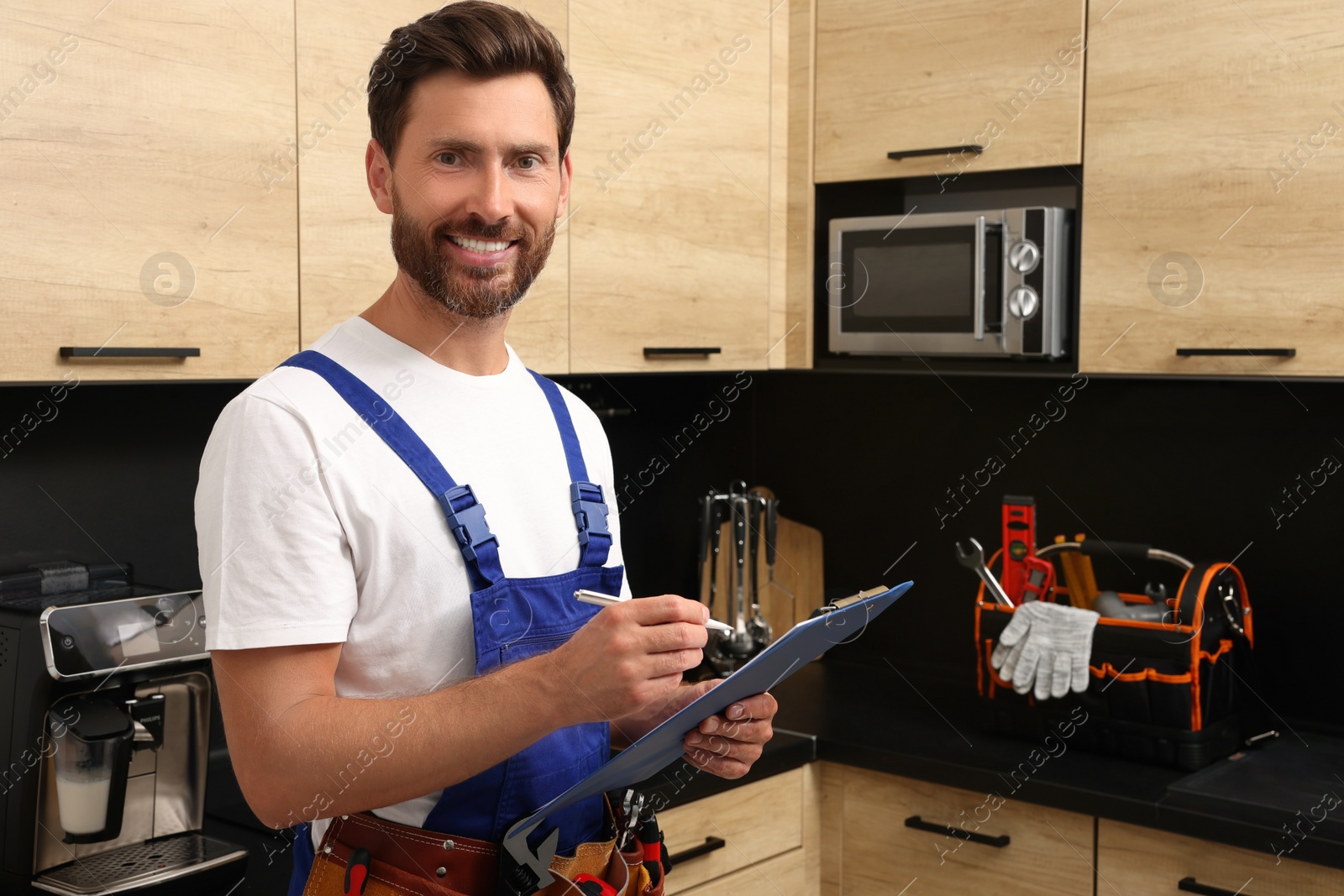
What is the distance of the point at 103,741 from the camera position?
1401 mm

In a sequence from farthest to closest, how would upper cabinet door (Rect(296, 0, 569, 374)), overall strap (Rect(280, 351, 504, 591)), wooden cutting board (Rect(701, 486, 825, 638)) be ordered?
1. wooden cutting board (Rect(701, 486, 825, 638))
2. upper cabinet door (Rect(296, 0, 569, 374))
3. overall strap (Rect(280, 351, 504, 591))

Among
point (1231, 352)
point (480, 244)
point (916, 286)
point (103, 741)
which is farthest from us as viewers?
point (916, 286)

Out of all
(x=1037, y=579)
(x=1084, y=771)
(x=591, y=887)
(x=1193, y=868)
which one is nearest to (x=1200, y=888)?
(x=1193, y=868)

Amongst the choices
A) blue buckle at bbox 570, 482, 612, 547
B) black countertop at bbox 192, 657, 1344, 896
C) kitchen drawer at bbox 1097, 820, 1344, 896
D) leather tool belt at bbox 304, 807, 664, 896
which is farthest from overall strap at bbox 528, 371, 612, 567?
kitchen drawer at bbox 1097, 820, 1344, 896

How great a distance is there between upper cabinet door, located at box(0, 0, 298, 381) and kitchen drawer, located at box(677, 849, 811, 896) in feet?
3.37

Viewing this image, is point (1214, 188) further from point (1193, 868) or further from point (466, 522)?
point (466, 522)

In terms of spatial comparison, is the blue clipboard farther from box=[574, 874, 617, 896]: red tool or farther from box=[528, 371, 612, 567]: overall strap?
box=[528, 371, 612, 567]: overall strap

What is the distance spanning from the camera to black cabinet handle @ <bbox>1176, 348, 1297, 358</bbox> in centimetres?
179

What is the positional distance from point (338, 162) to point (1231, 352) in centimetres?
129

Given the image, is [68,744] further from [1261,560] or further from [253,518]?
[1261,560]

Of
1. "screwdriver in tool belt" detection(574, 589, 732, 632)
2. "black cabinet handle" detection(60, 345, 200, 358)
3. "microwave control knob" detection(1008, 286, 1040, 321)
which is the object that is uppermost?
"microwave control knob" detection(1008, 286, 1040, 321)

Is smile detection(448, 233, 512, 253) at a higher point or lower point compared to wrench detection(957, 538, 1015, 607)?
higher

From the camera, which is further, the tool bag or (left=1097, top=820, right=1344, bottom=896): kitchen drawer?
the tool bag

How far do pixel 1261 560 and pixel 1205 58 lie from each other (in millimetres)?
836
